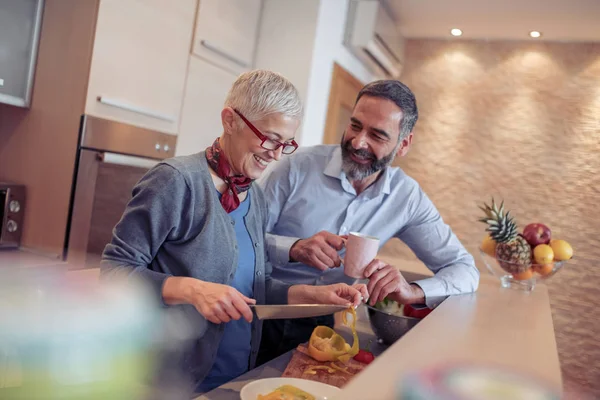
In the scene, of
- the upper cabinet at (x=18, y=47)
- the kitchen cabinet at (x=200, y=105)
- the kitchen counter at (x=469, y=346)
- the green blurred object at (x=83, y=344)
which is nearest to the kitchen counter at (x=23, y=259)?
the green blurred object at (x=83, y=344)

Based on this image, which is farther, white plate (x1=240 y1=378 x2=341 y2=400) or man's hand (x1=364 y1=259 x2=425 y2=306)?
man's hand (x1=364 y1=259 x2=425 y2=306)

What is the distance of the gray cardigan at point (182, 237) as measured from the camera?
3.56 feet

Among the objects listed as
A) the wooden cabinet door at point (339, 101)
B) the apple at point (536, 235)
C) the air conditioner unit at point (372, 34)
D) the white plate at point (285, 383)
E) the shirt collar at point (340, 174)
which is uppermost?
the air conditioner unit at point (372, 34)

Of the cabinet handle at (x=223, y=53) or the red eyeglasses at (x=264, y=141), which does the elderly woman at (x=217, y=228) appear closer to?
the red eyeglasses at (x=264, y=141)

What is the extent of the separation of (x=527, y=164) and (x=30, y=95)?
3344 mm

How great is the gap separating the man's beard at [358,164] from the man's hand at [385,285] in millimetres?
449

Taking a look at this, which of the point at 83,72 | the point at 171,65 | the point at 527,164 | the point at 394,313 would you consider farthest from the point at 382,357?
the point at 527,164

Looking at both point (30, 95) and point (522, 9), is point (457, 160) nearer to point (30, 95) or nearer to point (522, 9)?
point (522, 9)

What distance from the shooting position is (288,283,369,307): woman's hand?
1.18 m

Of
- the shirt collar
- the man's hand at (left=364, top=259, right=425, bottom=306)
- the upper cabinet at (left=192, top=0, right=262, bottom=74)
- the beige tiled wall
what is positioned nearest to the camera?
the man's hand at (left=364, top=259, right=425, bottom=306)

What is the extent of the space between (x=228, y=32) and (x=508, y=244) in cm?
175

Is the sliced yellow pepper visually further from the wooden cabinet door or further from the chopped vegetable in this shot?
the wooden cabinet door

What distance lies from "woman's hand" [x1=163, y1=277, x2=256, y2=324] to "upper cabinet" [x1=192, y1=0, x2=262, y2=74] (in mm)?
1752

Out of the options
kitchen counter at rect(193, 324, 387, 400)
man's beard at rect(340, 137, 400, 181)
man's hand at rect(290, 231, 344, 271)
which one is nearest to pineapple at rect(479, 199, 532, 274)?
man's beard at rect(340, 137, 400, 181)
